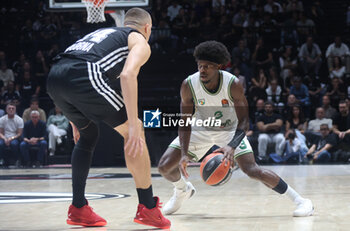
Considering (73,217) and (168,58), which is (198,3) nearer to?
(168,58)

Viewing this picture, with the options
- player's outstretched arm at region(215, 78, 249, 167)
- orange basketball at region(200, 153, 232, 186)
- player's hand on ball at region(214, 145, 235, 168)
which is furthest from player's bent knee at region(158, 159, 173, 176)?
player's hand on ball at region(214, 145, 235, 168)

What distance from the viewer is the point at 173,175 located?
5.09m

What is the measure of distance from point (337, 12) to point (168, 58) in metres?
5.31

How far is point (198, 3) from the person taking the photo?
1555 cm

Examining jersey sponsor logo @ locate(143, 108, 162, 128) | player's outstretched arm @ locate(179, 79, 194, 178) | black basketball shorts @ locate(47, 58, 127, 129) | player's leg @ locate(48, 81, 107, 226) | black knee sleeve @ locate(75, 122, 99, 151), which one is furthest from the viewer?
jersey sponsor logo @ locate(143, 108, 162, 128)

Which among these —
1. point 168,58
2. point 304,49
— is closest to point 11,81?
point 168,58

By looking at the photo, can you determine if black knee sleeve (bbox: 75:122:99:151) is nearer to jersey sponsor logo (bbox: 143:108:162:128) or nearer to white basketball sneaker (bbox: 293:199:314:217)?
white basketball sneaker (bbox: 293:199:314:217)

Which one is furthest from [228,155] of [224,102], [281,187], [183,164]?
[224,102]

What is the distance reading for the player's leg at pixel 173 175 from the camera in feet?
16.5

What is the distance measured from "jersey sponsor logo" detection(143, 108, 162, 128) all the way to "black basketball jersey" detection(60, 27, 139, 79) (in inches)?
283

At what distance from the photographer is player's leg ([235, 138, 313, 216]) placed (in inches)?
186

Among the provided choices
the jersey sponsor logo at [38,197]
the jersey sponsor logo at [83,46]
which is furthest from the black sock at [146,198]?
the jersey sponsor logo at [38,197]

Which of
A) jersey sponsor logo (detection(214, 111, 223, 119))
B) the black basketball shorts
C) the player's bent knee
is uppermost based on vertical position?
the black basketball shorts

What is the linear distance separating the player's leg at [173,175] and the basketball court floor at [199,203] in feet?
0.38
